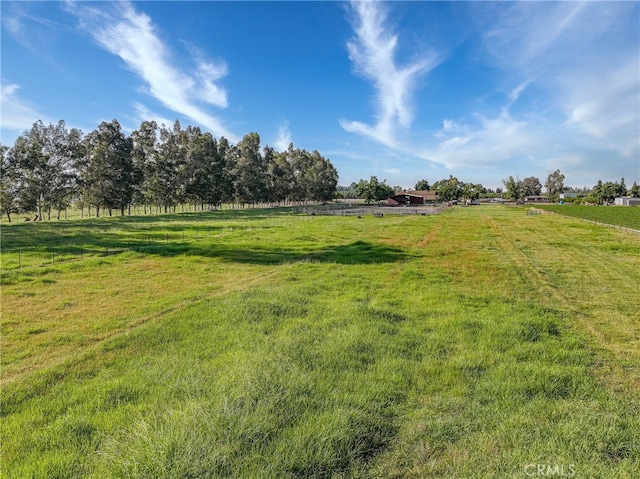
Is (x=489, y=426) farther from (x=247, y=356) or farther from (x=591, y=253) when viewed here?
(x=591, y=253)

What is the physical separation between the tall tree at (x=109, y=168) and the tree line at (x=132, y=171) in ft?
0.44

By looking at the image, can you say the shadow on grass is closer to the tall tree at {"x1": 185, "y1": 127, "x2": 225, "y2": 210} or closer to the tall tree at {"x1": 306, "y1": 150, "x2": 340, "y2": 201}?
the tall tree at {"x1": 185, "y1": 127, "x2": 225, "y2": 210}

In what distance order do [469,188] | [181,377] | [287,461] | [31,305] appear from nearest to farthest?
[287,461]
[181,377]
[31,305]
[469,188]

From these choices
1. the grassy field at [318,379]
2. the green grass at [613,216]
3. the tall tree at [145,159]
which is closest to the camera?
the grassy field at [318,379]

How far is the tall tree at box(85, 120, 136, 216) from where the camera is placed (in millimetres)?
51344

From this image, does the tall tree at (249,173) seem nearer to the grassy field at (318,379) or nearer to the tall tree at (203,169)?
→ the tall tree at (203,169)

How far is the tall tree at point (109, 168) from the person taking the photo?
168 ft

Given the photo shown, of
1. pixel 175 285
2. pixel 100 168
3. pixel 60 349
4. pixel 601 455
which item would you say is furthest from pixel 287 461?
pixel 100 168

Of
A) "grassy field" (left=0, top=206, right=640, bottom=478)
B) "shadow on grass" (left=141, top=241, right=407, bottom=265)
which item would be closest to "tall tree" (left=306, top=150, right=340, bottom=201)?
"shadow on grass" (left=141, top=241, right=407, bottom=265)

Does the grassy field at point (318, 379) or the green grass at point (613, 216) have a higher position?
the green grass at point (613, 216)

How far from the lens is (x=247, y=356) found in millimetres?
6004

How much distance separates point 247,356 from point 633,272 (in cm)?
1784

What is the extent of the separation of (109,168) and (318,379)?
5917cm

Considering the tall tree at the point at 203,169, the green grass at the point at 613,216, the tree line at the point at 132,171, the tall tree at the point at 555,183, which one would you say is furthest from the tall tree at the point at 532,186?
the tall tree at the point at 203,169
